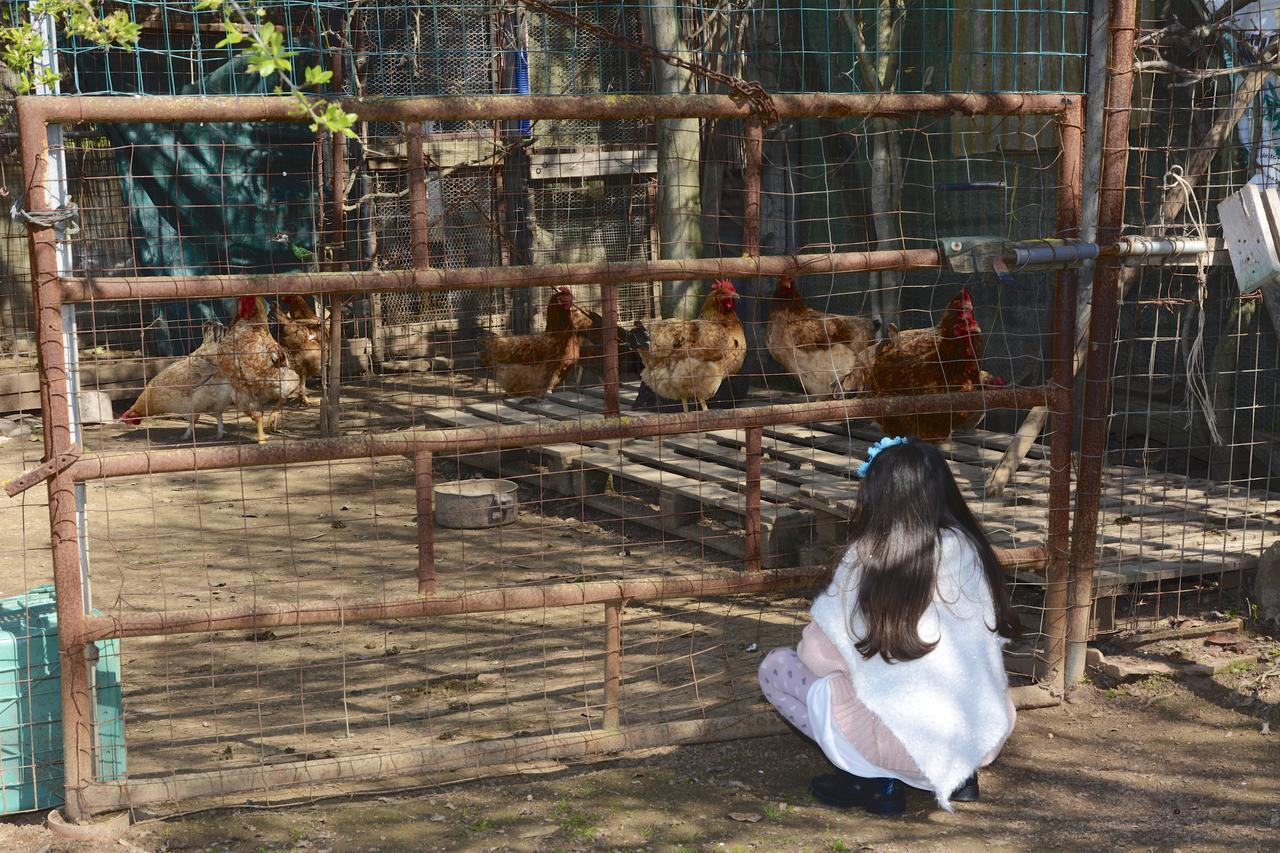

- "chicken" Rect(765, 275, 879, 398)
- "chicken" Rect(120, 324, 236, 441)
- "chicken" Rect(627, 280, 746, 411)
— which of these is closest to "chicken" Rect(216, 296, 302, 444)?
"chicken" Rect(120, 324, 236, 441)

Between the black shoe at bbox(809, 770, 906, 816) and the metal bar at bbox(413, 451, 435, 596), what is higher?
the metal bar at bbox(413, 451, 435, 596)

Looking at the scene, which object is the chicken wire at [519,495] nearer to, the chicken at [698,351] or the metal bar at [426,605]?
the metal bar at [426,605]

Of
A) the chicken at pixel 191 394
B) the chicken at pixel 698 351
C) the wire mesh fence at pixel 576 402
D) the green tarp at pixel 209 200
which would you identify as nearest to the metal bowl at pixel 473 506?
the wire mesh fence at pixel 576 402

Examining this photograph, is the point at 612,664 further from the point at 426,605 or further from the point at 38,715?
the point at 38,715

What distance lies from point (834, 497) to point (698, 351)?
1308mm

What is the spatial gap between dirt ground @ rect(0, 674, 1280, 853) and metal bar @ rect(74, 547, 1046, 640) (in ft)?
1.77

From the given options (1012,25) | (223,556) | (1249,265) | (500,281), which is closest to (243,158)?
(223,556)

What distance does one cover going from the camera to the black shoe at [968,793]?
3564 mm

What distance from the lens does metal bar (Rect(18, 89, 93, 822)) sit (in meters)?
3.15

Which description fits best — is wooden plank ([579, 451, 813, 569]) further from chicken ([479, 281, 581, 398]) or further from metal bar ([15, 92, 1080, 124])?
metal bar ([15, 92, 1080, 124])

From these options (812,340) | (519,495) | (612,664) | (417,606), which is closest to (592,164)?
(519,495)

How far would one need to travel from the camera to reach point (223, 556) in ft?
21.2

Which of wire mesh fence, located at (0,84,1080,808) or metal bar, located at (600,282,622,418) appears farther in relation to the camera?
wire mesh fence, located at (0,84,1080,808)

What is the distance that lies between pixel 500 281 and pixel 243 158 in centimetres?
937
